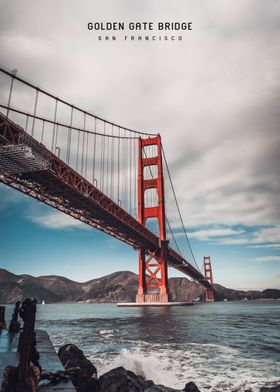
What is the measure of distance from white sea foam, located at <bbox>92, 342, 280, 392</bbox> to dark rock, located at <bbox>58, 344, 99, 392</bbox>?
1.84m

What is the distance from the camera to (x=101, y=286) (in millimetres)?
181125

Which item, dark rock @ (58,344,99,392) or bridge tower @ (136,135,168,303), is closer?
dark rock @ (58,344,99,392)

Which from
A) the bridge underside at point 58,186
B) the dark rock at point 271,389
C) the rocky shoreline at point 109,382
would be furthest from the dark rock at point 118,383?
the bridge underside at point 58,186

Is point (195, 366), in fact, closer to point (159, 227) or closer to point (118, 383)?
point (118, 383)

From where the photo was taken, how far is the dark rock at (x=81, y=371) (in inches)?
210

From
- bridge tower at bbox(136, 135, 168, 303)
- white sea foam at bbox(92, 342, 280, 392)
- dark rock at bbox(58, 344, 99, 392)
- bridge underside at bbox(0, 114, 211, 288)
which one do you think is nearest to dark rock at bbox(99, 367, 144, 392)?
dark rock at bbox(58, 344, 99, 392)

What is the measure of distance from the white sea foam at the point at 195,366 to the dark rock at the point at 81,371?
6.02 feet

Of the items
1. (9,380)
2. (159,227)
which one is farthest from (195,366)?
(159,227)

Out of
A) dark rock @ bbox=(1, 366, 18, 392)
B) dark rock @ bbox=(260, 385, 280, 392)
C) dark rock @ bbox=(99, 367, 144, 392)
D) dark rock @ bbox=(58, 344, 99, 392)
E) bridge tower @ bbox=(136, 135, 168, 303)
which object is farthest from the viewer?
bridge tower @ bbox=(136, 135, 168, 303)

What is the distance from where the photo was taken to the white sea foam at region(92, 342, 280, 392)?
23.4 ft

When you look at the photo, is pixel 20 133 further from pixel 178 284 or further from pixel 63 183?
pixel 178 284

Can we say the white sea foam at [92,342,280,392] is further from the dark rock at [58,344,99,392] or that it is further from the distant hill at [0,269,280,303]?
the distant hill at [0,269,280,303]

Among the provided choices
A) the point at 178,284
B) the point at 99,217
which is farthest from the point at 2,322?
the point at 178,284

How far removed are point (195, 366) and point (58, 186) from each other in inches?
759
